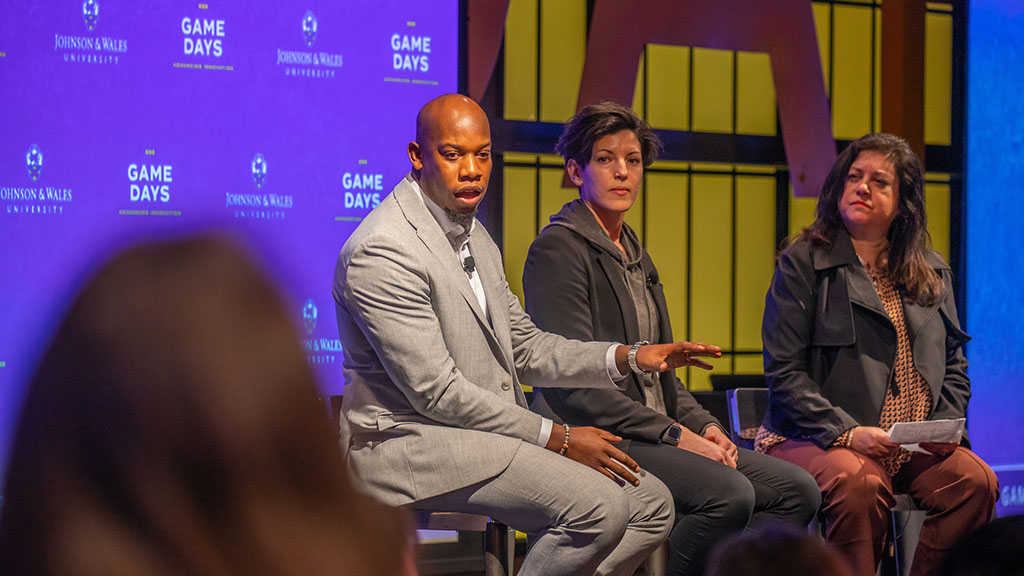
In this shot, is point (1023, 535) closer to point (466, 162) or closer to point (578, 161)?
point (466, 162)

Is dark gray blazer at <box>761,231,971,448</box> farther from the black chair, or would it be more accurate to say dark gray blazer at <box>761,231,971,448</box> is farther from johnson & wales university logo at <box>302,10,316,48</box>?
johnson & wales university logo at <box>302,10,316,48</box>

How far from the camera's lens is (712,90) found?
4492mm

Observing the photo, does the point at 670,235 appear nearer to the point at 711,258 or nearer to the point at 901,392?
the point at 711,258

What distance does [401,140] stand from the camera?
3.90 m

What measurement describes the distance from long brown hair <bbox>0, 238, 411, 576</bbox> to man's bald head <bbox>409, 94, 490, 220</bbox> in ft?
6.89

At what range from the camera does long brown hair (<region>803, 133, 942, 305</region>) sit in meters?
3.47

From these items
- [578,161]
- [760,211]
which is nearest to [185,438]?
[578,161]

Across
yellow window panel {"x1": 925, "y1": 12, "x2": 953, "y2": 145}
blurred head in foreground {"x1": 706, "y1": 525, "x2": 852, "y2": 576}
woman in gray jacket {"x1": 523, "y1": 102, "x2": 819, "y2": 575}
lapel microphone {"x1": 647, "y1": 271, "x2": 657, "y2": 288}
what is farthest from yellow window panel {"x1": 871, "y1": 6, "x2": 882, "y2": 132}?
blurred head in foreground {"x1": 706, "y1": 525, "x2": 852, "y2": 576}

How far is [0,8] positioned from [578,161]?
6.62ft

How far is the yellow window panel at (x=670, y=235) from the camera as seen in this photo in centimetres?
441

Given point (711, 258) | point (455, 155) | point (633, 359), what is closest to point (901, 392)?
point (633, 359)

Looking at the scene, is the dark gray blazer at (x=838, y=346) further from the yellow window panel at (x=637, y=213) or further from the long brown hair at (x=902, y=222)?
the yellow window panel at (x=637, y=213)

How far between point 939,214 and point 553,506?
10.2ft

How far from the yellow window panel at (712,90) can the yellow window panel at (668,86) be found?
46 millimetres
